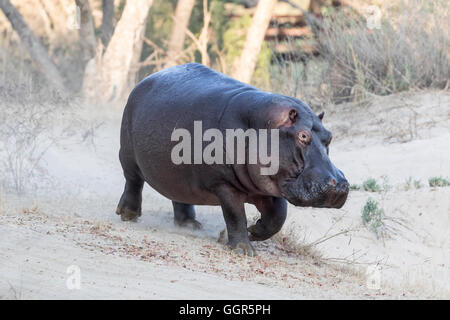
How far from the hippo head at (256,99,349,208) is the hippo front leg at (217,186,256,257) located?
462mm

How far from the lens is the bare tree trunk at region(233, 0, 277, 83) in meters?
14.5

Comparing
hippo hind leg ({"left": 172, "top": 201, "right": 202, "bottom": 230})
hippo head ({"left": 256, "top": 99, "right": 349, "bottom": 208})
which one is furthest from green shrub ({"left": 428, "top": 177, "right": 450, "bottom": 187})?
hippo head ({"left": 256, "top": 99, "right": 349, "bottom": 208})

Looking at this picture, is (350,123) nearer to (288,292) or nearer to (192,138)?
(192,138)

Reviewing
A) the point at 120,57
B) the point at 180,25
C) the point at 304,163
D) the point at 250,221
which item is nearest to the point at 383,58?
the point at 120,57

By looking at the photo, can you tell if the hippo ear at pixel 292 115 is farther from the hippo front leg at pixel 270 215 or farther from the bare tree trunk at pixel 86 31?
the bare tree trunk at pixel 86 31

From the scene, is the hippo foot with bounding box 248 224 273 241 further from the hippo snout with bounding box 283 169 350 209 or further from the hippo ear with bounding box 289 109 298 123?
the hippo ear with bounding box 289 109 298 123

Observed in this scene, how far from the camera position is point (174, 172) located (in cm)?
600

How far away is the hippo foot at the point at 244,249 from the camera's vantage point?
5.61m

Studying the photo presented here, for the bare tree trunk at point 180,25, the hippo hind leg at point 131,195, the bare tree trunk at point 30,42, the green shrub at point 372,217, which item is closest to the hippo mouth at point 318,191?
the hippo hind leg at point 131,195

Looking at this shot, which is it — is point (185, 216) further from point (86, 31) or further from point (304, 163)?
point (86, 31)

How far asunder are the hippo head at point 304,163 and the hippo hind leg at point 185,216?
69.4 inches

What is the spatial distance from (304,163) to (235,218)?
75cm
